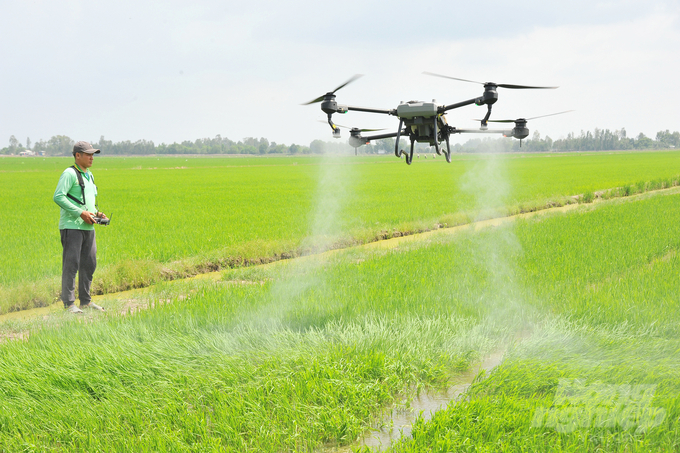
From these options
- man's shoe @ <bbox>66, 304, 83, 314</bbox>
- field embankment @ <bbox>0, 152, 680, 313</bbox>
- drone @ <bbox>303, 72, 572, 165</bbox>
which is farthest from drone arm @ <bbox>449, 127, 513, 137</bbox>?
man's shoe @ <bbox>66, 304, 83, 314</bbox>

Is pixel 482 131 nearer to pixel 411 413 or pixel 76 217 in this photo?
pixel 411 413

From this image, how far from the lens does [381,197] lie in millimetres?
18484

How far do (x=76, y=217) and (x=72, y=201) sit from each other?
20 centimetres

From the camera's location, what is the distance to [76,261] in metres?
5.57

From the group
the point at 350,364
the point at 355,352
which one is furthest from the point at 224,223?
the point at 350,364

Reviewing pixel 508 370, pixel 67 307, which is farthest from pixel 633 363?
pixel 67 307

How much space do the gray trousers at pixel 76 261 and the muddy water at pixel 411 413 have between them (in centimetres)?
415

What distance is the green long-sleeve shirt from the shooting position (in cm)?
530

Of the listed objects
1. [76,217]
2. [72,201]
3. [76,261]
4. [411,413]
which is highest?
[72,201]

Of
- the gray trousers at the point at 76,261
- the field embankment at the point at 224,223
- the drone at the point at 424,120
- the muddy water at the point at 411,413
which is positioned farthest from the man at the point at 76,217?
the muddy water at the point at 411,413

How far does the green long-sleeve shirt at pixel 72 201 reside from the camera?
5.30m

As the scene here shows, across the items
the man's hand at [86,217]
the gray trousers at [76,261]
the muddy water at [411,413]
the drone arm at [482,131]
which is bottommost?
the muddy water at [411,413]

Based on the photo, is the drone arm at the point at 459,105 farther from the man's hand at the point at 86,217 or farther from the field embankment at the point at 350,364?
the man's hand at the point at 86,217

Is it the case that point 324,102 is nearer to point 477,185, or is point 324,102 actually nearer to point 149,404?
point 149,404
